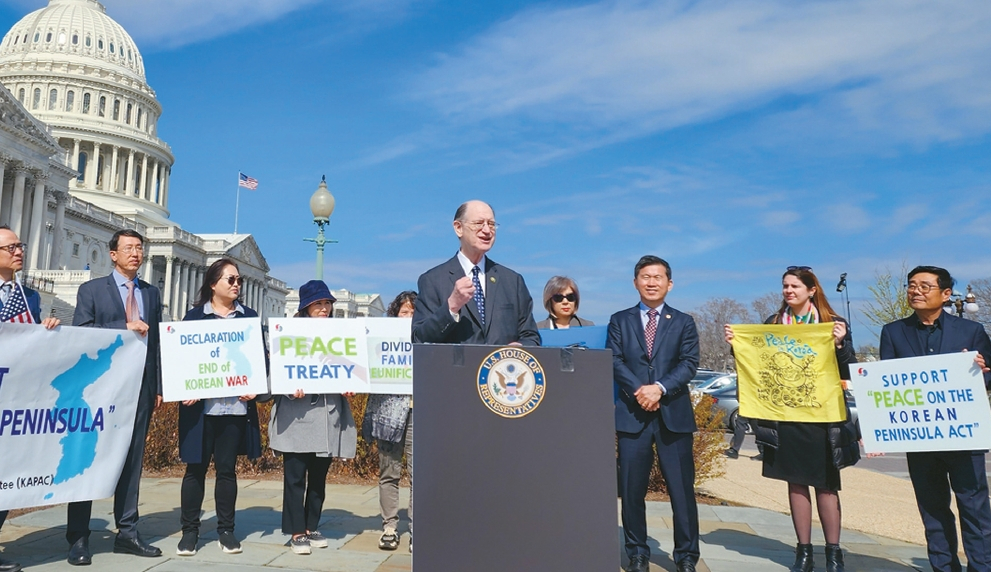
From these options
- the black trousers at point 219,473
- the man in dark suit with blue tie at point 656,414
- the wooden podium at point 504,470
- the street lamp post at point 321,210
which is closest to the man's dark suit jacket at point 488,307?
the wooden podium at point 504,470

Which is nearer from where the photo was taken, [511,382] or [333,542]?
[511,382]

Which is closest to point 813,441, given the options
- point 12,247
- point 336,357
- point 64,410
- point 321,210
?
point 336,357

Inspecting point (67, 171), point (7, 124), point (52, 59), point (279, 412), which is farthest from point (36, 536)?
point (52, 59)

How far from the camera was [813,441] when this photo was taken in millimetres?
5492

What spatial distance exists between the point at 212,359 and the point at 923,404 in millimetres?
5528

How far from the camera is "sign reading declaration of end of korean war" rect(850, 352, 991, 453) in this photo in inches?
201

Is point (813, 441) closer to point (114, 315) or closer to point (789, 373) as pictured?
point (789, 373)

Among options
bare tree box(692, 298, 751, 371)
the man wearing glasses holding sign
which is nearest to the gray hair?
the man wearing glasses holding sign

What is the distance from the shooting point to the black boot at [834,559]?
5.33 metres

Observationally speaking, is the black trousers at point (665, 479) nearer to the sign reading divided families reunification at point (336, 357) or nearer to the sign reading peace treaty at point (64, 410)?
the sign reading divided families reunification at point (336, 357)

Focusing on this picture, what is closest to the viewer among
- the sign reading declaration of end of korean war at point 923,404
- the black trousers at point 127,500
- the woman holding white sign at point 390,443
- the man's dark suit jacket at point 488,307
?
the man's dark suit jacket at point 488,307

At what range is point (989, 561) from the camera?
5043 millimetres

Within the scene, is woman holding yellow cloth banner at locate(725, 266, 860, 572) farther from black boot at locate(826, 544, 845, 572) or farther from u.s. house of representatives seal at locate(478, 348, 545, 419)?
u.s. house of representatives seal at locate(478, 348, 545, 419)

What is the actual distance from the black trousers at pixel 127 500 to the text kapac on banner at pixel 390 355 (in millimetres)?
1928
